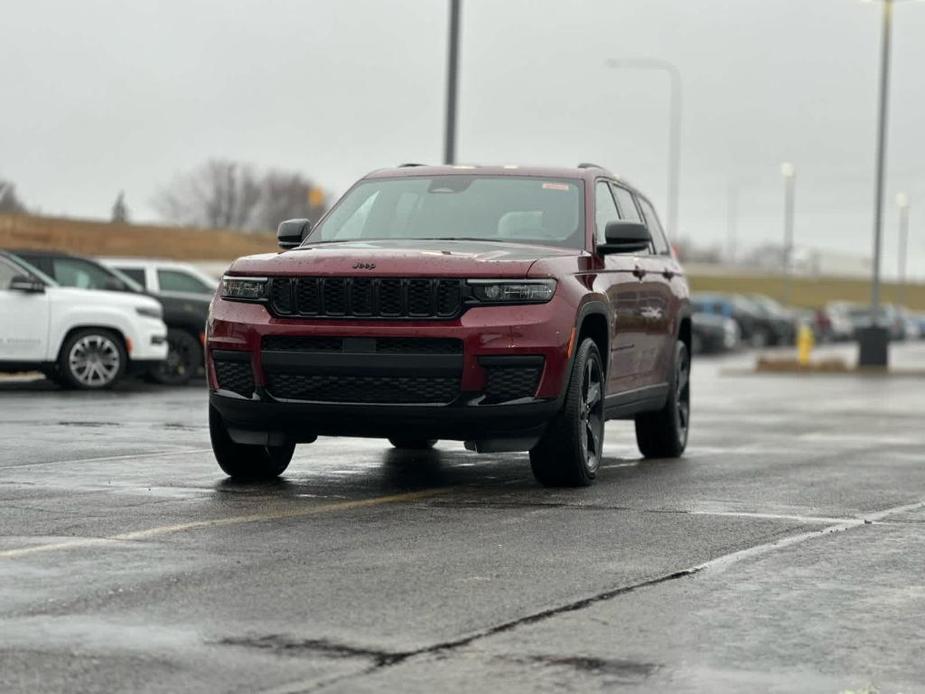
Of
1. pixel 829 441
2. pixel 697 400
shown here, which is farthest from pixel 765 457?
pixel 697 400

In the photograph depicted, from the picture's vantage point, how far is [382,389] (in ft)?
33.1

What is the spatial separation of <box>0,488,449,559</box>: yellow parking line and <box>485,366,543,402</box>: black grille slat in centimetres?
70

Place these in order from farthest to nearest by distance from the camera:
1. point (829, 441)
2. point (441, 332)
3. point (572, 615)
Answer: point (829, 441) → point (441, 332) → point (572, 615)

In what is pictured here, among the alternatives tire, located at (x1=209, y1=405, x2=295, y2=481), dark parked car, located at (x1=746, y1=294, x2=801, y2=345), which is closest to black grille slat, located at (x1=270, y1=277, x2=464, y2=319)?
tire, located at (x1=209, y1=405, x2=295, y2=481)

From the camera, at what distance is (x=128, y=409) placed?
18.0m

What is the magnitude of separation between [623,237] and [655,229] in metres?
2.79

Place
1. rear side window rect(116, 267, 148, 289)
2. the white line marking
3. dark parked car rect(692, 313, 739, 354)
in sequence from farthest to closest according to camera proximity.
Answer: dark parked car rect(692, 313, 739, 354)
rear side window rect(116, 267, 148, 289)
the white line marking

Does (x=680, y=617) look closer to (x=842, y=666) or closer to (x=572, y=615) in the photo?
(x=572, y=615)

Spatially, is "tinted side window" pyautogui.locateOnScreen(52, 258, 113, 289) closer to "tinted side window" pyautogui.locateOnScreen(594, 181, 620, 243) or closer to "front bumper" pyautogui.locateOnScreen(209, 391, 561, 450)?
"tinted side window" pyautogui.locateOnScreen(594, 181, 620, 243)

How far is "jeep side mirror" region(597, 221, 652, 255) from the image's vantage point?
1143 cm

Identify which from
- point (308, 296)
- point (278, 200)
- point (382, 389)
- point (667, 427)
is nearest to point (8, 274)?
point (667, 427)

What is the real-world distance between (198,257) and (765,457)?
41.6m

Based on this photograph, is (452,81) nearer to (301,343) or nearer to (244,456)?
(244,456)

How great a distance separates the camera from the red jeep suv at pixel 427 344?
1008 centimetres
